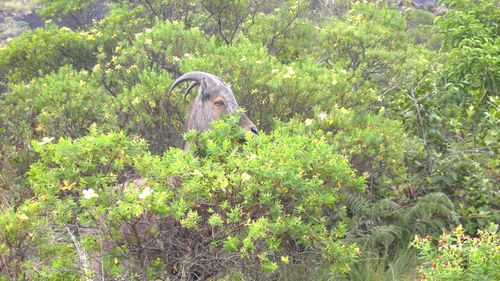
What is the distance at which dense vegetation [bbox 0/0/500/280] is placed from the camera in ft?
11.5

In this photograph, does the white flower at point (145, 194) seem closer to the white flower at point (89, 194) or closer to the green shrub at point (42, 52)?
the white flower at point (89, 194)

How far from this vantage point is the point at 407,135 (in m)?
6.89

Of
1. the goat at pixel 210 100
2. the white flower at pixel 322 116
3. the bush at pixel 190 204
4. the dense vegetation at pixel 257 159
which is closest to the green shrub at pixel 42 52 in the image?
the dense vegetation at pixel 257 159

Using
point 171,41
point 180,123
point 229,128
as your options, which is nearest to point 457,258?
point 229,128

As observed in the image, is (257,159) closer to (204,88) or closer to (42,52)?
(204,88)

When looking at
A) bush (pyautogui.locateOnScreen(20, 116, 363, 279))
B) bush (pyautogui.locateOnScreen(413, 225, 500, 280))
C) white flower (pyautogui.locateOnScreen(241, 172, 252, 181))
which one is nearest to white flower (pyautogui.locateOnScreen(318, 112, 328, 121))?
bush (pyautogui.locateOnScreen(20, 116, 363, 279))

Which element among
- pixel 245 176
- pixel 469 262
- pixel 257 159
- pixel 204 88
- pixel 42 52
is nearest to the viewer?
pixel 469 262

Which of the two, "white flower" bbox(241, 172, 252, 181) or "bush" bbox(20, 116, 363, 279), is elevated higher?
"white flower" bbox(241, 172, 252, 181)

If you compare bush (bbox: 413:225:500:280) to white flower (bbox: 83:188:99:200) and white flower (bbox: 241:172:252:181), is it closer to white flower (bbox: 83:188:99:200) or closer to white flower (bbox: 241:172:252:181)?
white flower (bbox: 241:172:252:181)

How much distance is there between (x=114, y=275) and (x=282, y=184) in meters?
1.27

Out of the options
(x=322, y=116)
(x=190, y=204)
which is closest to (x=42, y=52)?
(x=322, y=116)

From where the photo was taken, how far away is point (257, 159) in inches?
143

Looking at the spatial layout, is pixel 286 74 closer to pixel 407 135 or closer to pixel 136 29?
pixel 407 135

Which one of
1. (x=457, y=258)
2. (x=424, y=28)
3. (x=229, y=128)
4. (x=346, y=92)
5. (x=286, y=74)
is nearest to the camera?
(x=457, y=258)
